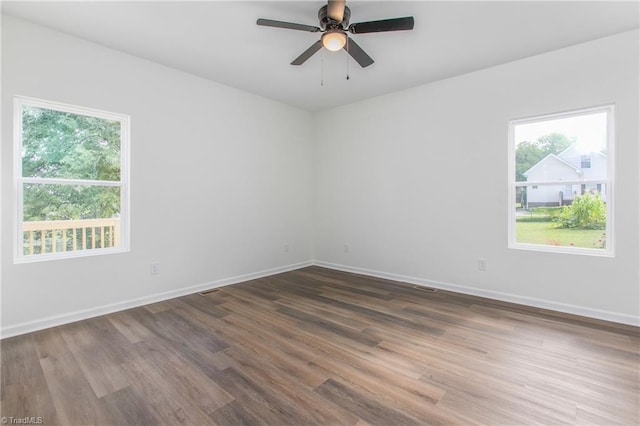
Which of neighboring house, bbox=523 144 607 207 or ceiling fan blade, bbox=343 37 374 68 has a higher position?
ceiling fan blade, bbox=343 37 374 68

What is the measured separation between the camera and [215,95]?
4039 mm

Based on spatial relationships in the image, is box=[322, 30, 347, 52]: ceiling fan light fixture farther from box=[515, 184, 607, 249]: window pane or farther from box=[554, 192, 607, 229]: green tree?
box=[554, 192, 607, 229]: green tree

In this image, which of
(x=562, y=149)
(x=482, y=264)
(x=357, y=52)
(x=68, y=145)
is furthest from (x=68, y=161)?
(x=562, y=149)

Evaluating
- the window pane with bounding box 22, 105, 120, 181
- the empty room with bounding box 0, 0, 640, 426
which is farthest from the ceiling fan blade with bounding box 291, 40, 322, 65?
the window pane with bounding box 22, 105, 120, 181

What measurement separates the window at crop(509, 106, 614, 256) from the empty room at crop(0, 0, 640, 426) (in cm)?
2

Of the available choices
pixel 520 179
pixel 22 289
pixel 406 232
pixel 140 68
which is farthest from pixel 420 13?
pixel 22 289

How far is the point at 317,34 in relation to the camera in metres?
2.88

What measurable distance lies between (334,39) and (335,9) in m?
0.26

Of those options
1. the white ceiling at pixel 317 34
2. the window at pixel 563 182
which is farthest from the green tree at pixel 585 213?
the white ceiling at pixel 317 34

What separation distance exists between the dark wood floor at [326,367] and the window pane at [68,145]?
1.51m

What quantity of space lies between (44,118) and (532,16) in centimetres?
455

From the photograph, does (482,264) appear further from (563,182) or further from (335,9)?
(335,9)

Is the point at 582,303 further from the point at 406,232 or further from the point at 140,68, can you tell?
the point at 140,68

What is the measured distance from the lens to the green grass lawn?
3062 mm
